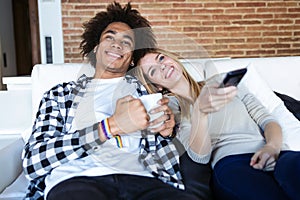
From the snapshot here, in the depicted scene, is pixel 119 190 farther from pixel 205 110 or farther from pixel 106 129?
pixel 205 110

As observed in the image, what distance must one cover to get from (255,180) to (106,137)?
473mm

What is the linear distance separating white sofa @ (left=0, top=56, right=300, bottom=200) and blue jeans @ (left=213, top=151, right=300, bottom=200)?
26 cm

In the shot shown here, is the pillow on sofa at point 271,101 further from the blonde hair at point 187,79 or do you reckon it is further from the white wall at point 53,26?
the white wall at point 53,26

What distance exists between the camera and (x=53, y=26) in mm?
3199

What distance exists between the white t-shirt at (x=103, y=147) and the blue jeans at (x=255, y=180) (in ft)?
0.78

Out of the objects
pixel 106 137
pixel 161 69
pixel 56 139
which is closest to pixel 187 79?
pixel 161 69

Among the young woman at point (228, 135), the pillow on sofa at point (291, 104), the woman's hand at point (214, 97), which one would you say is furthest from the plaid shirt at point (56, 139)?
the pillow on sofa at point (291, 104)

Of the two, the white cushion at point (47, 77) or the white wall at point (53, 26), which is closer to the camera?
the white cushion at point (47, 77)

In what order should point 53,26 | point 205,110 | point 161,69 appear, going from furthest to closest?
point 53,26, point 161,69, point 205,110

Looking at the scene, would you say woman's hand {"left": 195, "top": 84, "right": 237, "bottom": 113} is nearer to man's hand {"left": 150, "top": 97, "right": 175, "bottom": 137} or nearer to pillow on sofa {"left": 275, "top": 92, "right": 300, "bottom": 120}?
man's hand {"left": 150, "top": 97, "right": 175, "bottom": 137}

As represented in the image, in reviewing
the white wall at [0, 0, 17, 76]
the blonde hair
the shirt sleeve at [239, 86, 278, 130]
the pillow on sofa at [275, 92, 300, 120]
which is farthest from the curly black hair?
the white wall at [0, 0, 17, 76]

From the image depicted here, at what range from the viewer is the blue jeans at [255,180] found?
3.26ft

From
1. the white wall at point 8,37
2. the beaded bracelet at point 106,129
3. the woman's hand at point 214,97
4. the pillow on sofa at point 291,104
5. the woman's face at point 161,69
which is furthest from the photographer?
the white wall at point 8,37

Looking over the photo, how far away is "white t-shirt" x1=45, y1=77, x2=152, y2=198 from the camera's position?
1117 millimetres
